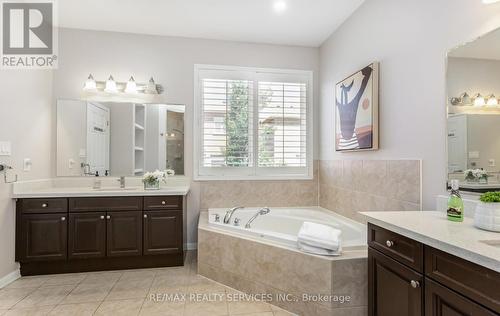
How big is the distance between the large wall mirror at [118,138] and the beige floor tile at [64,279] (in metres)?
1.13

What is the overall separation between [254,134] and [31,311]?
107 inches

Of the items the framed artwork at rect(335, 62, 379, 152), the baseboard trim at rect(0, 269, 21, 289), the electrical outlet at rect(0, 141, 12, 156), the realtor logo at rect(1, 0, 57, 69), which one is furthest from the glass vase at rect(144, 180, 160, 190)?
the framed artwork at rect(335, 62, 379, 152)

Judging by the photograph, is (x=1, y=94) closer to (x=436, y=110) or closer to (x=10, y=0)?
(x=10, y=0)

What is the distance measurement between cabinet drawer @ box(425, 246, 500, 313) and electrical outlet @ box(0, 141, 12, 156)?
10.8ft

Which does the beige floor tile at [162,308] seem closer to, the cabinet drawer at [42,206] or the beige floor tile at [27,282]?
the beige floor tile at [27,282]

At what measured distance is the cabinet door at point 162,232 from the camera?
110 inches

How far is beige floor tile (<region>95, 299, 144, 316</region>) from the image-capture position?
6.66ft

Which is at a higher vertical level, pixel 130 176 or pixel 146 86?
pixel 146 86

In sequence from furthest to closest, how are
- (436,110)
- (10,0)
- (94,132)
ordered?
(94,132) → (10,0) → (436,110)

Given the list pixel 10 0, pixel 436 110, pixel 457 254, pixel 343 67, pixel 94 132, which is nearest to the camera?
pixel 457 254

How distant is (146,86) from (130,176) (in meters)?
1.13

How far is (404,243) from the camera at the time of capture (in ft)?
4.46

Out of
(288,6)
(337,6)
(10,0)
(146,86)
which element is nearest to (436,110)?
(337,6)

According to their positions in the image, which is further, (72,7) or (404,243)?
(72,7)
